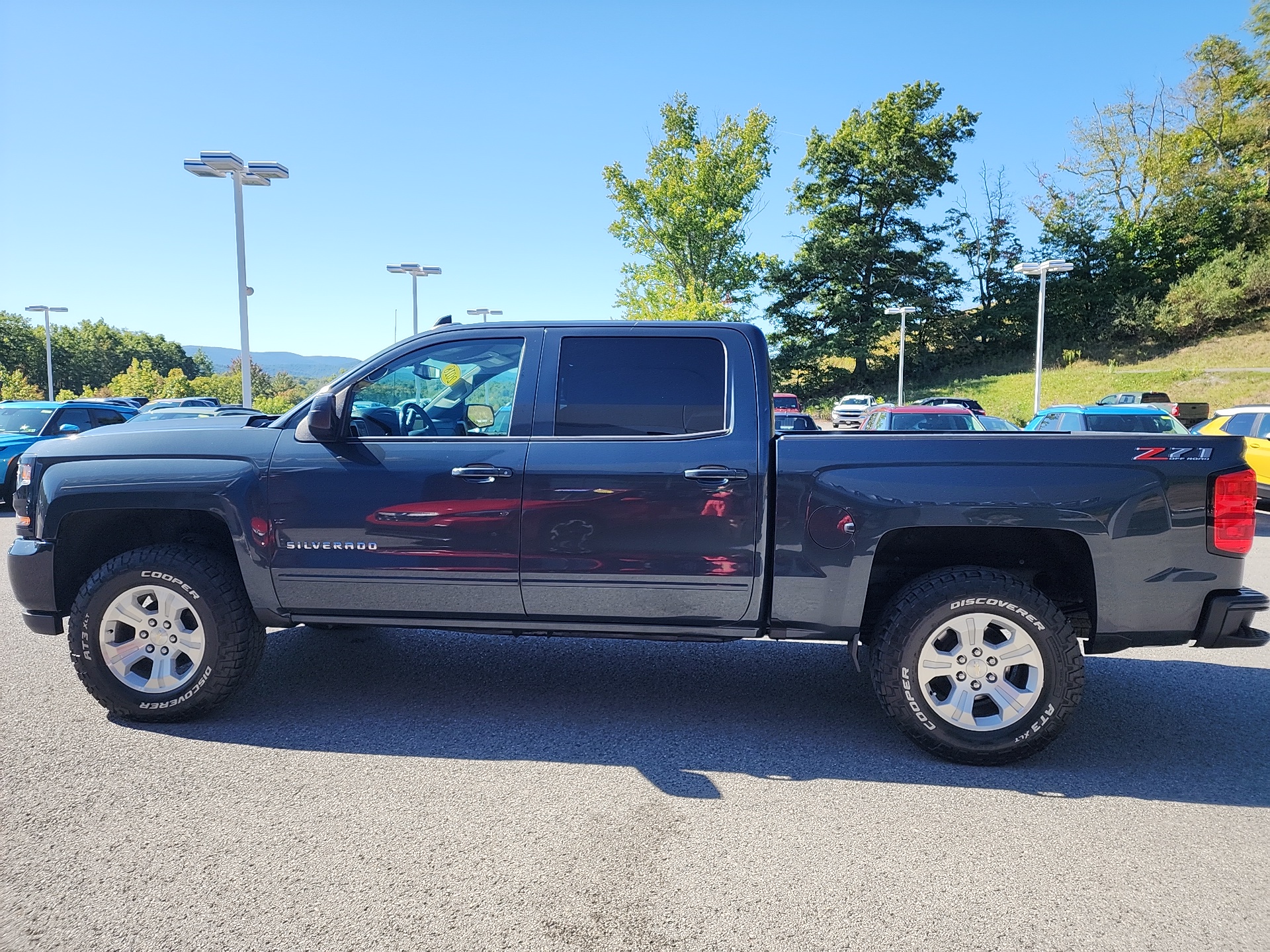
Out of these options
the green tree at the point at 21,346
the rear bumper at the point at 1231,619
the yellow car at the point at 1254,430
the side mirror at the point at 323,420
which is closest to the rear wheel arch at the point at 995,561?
the rear bumper at the point at 1231,619

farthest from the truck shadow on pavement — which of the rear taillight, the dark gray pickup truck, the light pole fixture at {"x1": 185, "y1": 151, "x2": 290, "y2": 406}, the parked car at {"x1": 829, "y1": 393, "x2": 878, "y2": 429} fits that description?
the parked car at {"x1": 829, "y1": 393, "x2": 878, "y2": 429}

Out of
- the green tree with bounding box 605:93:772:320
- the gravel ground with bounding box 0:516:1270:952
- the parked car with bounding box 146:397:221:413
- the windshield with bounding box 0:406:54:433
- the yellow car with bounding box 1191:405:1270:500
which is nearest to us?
the gravel ground with bounding box 0:516:1270:952

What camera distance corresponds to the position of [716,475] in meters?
3.88

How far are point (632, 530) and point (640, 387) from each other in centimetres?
72

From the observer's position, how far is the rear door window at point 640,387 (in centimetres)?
407

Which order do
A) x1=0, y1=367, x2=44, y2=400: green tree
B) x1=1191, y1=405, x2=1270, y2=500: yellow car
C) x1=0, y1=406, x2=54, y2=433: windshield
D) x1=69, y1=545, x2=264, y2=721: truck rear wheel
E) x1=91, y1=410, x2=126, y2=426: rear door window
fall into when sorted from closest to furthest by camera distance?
x1=69, y1=545, x2=264, y2=721: truck rear wheel < x1=1191, y1=405, x2=1270, y2=500: yellow car < x1=0, y1=406, x2=54, y2=433: windshield < x1=91, y1=410, x2=126, y2=426: rear door window < x1=0, y1=367, x2=44, y2=400: green tree

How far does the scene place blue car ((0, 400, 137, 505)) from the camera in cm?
1350

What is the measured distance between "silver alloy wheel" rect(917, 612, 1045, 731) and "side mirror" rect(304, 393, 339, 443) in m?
2.94

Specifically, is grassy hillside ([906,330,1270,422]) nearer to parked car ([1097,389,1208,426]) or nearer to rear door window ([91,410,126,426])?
parked car ([1097,389,1208,426])

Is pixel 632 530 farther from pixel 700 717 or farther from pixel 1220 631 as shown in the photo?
pixel 1220 631

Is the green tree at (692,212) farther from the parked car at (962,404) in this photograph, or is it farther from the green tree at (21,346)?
the green tree at (21,346)

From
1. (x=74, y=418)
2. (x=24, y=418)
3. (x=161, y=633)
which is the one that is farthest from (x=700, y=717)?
(x=24, y=418)

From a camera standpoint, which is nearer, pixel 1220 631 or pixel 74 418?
pixel 1220 631

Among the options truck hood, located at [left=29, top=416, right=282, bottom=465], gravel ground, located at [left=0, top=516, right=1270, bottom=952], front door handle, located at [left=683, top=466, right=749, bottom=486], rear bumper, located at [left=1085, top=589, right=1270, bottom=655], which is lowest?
gravel ground, located at [left=0, top=516, right=1270, bottom=952]
